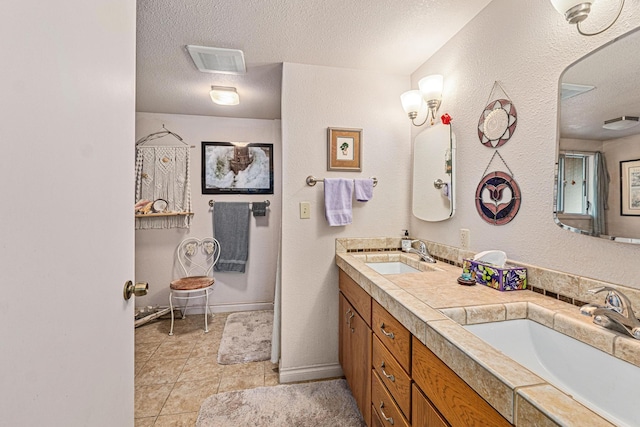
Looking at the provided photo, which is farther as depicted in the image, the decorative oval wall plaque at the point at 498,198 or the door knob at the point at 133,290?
the decorative oval wall plaque at the point at 498,198

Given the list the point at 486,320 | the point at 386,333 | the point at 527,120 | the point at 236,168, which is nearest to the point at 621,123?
the point at 527,120

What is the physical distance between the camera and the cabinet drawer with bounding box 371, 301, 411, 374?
3.26 feet

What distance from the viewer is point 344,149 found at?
2.01m

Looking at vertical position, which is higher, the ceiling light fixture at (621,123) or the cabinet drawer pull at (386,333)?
the ceiling light fixture at (621,123)

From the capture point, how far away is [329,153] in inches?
78.0

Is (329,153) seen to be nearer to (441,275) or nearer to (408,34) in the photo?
(408,34)

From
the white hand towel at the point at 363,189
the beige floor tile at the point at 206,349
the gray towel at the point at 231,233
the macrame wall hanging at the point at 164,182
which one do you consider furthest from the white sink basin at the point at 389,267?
the macrame wall hanging at the point at 164,182

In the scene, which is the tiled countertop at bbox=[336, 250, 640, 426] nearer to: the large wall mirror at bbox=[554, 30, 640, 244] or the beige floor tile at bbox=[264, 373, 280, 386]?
the large wall mirror at bbox=[554, 30, 640, 244]

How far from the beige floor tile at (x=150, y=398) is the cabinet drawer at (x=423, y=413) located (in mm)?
1616

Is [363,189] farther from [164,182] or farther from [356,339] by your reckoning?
[164,182]

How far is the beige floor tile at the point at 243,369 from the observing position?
81.0 inches

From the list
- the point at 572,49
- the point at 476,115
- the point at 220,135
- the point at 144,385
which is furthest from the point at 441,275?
the point at 220,135

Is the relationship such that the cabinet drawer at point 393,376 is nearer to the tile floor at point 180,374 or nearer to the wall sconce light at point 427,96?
the tile floor at point 180,374

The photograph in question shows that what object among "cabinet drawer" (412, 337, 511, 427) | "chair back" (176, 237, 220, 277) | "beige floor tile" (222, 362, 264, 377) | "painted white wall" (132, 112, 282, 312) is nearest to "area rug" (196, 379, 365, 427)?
"beige floor tile" (222, 362, 264, 377)
